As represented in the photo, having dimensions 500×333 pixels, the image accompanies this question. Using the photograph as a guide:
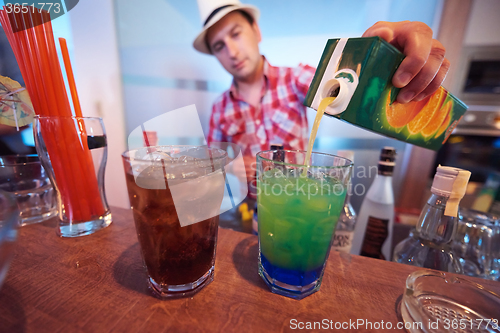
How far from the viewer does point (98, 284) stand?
361mm

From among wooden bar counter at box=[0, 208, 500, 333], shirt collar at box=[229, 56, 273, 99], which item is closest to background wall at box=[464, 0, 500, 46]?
shirt collar at box=[229, 56, 273, 99]

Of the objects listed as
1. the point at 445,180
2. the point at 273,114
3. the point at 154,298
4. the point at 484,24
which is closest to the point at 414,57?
the point at 445,180

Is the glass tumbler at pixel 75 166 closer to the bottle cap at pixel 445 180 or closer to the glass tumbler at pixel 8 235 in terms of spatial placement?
the glass tumbler at pixel 8 235

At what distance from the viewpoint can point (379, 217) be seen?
70cm

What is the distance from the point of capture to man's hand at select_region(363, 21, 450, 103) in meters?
0.42

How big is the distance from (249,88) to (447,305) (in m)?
1.38

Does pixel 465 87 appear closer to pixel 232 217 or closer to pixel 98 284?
pixel 232 217

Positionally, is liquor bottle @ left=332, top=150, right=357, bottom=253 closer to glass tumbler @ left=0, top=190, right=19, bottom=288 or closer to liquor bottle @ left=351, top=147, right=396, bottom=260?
liquor bottle @ left=351, top=147, right=396, bottom=260

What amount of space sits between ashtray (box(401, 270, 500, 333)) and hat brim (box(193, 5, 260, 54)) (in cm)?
130

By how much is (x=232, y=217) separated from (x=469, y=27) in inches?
71.6

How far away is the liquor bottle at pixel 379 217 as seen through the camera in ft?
2.19

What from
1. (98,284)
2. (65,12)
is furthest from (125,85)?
(98,284)

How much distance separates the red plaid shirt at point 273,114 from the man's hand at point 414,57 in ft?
2.78

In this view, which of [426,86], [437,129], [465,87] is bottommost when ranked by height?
[437,129]
